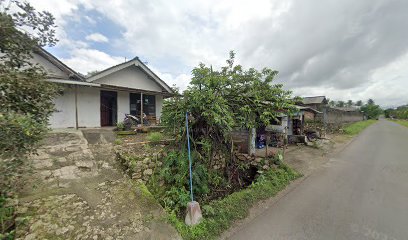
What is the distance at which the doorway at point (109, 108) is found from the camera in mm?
11070

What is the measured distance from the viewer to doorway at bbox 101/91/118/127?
11.1m

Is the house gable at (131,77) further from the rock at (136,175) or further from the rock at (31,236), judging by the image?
the rock at (31,236)

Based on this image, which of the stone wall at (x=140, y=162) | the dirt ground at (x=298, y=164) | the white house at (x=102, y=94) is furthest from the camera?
the white house at (x=102, y=94)

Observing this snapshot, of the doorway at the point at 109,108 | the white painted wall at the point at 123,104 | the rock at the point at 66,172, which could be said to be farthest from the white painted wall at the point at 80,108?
the rock at the point at 66,172

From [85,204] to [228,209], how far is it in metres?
2.92

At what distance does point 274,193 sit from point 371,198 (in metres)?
2.34

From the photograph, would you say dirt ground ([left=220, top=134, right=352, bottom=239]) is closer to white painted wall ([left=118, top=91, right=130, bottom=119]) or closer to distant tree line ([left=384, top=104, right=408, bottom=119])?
white painted wall ([left=118, top=91, right=130, bottom=119])

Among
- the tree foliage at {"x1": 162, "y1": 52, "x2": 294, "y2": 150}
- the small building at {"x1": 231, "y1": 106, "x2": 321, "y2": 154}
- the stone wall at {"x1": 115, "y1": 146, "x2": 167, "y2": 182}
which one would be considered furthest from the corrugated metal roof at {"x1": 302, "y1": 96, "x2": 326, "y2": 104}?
the stone wall at {"x1": 115, "y1": 146, "x2": 167, "y2": 182}

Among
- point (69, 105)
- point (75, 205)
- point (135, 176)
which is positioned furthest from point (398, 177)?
point (69, 105)

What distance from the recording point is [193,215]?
3264mm

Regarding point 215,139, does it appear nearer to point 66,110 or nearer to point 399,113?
point 66,110

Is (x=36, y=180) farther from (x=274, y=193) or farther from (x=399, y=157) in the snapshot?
(x=399, y=157)

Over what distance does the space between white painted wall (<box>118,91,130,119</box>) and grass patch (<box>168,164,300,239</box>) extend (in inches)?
386

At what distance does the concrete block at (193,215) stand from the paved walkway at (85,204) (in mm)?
358
